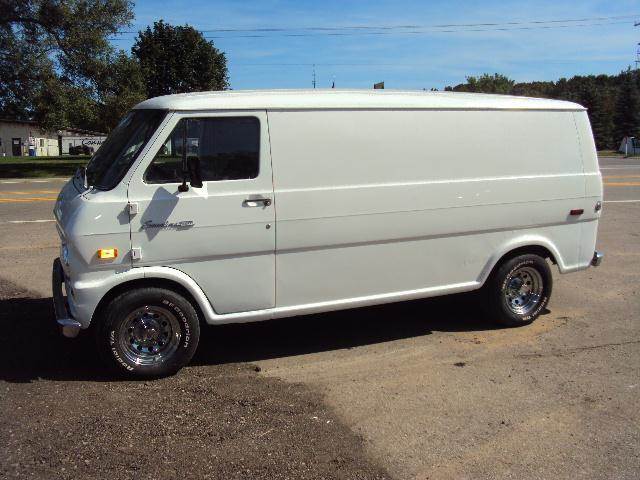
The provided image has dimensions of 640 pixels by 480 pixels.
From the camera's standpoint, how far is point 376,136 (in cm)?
510

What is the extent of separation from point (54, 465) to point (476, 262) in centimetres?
388

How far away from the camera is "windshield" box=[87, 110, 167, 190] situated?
4.56 meters

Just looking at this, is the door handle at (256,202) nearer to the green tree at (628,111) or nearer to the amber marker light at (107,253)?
the amber marker light at (107,253)

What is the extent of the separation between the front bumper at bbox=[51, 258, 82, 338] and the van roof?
1608 mm

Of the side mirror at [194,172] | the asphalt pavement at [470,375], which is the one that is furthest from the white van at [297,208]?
the asphalt pavement at [470,375]

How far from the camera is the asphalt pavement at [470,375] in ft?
12.1

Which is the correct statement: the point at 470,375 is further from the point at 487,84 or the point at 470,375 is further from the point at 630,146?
the point at 487,84

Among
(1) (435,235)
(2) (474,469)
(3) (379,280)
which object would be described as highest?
(1) (435,235)

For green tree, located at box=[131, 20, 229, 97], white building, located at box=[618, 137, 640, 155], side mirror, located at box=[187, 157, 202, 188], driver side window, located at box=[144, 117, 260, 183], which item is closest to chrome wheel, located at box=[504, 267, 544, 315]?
driver side window, located at box=[144, 117, 260, 183]

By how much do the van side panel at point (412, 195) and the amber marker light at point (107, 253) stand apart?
4.10ft

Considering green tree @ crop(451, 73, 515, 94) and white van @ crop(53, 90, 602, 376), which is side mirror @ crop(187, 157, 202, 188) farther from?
green tree @ crop(451, 73, 515, 94)

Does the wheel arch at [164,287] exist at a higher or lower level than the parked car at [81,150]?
lower

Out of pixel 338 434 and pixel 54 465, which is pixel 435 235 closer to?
pixel 338 434

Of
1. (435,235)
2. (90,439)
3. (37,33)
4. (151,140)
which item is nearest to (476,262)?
(435,235)
